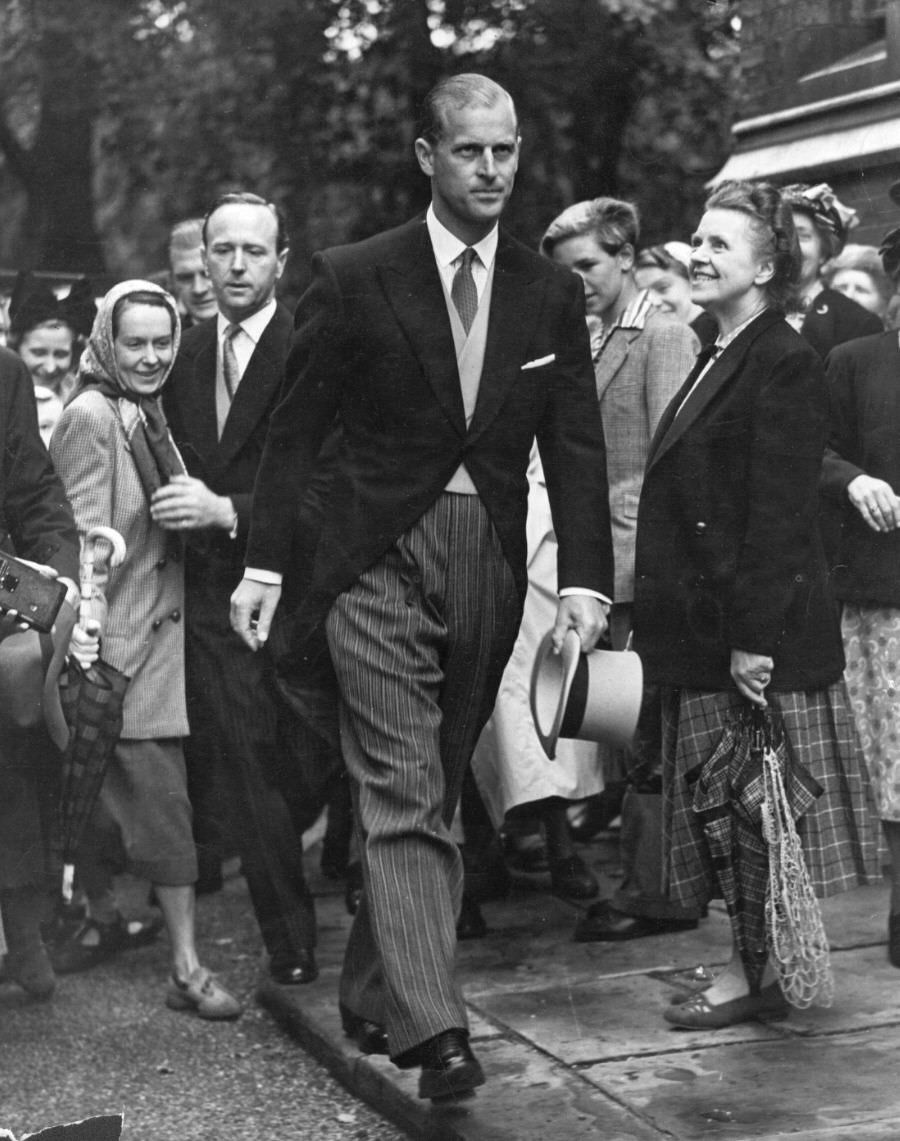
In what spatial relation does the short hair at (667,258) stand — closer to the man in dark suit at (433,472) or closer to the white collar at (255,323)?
the white collar at (255,323)

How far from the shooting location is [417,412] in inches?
151

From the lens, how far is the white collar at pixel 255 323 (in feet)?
17.0

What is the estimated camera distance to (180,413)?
16.9 ft

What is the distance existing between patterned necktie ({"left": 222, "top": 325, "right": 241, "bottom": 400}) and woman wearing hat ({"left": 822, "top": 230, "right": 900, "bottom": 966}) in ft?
5.18

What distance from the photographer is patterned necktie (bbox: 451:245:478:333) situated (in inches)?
155

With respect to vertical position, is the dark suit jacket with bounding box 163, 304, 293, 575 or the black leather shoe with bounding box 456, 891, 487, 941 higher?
the dark suit jacket with bounding box 163, 304, 293, 575

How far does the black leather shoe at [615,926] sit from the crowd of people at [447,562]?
0.03 ft

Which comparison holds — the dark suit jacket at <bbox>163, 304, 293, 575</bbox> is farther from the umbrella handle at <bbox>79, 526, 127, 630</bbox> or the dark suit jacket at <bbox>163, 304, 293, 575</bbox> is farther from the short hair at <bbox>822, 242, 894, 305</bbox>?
the short hair at <bbox>822, 242, 894, 305</bbox>

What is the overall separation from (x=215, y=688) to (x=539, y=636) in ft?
3.43

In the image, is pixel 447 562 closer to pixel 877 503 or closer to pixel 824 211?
pixel 877 503

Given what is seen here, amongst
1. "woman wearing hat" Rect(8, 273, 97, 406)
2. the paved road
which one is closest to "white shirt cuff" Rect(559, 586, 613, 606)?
the paved road

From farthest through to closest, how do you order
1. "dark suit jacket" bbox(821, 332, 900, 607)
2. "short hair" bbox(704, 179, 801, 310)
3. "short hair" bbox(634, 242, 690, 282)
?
"short hair" bbox(634, 242, 690, 282) < "dark suit jacket" bbox(821, 332, 900, 607) < "short hair" bbox(704, 179, 801, 310)

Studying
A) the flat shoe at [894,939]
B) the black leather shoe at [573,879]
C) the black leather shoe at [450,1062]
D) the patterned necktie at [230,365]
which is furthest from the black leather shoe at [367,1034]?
the patterned necktie at [230,365]

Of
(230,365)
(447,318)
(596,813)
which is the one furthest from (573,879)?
(447,318)
